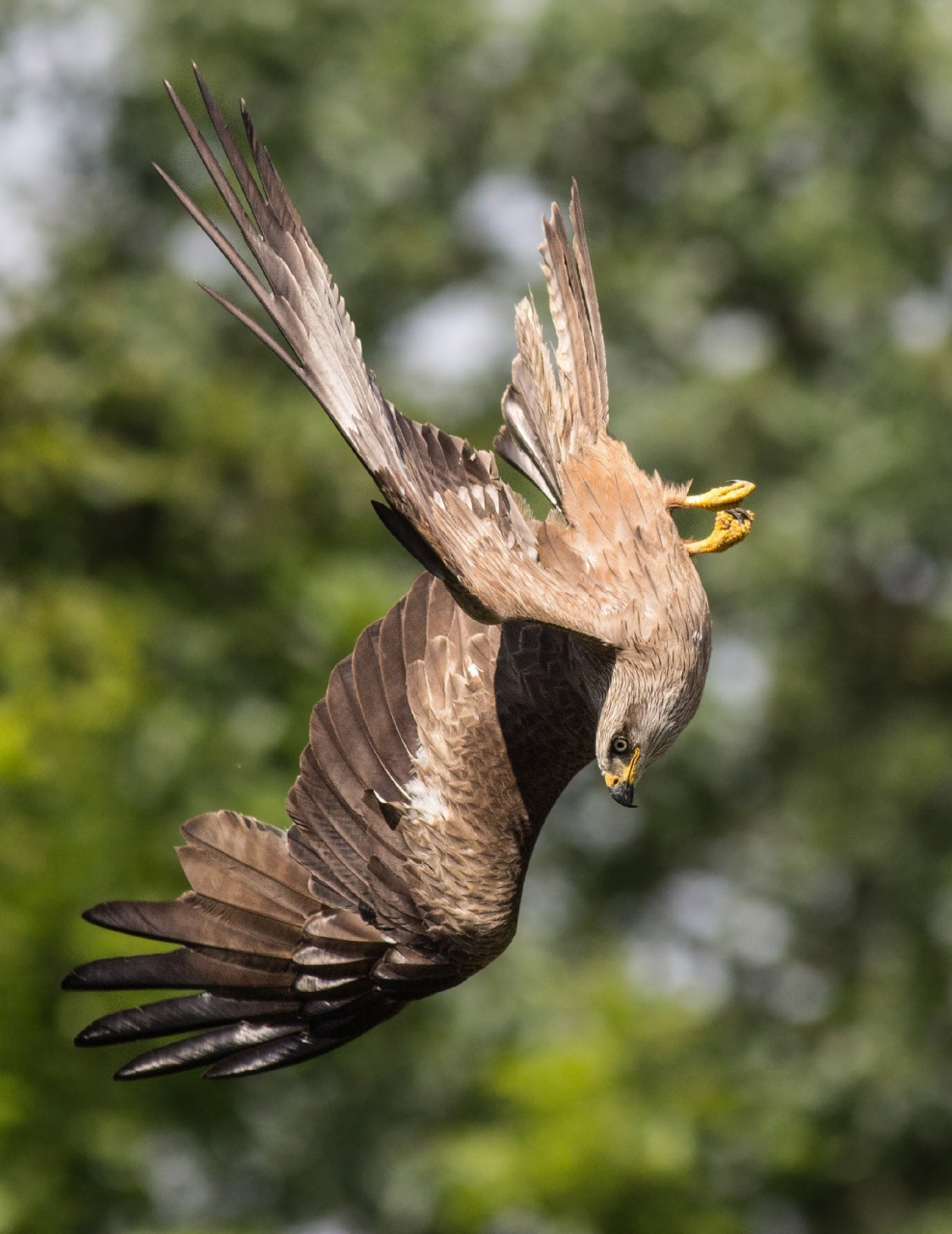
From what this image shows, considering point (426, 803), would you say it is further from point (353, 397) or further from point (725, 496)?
point (353, 397)

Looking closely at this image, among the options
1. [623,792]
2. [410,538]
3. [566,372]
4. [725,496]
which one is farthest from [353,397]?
[725,496]

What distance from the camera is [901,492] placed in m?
16.9

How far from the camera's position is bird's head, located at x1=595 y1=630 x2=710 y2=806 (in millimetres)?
4879

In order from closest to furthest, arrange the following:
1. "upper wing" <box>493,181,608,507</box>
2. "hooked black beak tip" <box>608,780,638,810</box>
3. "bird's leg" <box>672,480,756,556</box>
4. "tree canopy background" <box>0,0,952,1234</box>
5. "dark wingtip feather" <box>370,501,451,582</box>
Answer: "dark wingtip feather" <box>370,501,451,582</box>
"hooked black beak tip" <box>608,780,638,810</box>
"upper wing" <box>493,181,608,507</box>
"bird's leg" <box>672,480,756,556</box>
"tree canopy background" <box>0,0,952,1234</box>

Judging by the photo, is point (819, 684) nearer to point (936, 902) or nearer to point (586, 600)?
point (936, 902)

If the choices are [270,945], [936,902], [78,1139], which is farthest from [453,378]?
[270,945]

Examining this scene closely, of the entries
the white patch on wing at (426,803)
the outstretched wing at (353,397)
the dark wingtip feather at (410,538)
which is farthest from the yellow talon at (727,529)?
the dark wingtip feather at (410,538)

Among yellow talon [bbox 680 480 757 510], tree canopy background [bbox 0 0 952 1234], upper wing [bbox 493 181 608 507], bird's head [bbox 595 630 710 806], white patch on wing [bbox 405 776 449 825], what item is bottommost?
bird's head [bbox 595 630 710 806]

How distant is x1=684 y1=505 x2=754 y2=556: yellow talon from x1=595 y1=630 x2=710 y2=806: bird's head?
0.53 m

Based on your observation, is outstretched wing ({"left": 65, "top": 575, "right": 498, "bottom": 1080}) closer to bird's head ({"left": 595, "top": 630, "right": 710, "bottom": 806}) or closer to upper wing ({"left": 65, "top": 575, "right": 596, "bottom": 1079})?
upper wing ({"left": 65, "top": 575, "right": 596, "bottom": 1079})

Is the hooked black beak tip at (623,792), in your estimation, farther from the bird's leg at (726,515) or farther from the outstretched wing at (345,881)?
the bird's leg at (726,515)

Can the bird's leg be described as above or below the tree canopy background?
below

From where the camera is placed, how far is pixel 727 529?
5504 millimetres

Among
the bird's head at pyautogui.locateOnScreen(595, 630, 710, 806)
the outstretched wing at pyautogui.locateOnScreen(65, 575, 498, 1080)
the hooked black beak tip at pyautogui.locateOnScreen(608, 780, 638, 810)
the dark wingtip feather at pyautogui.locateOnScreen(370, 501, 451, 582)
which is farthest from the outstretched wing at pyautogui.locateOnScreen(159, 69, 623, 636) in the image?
the outstretched wing at pyautogui.locateOnScreen(65, 575, 498, 1080)
